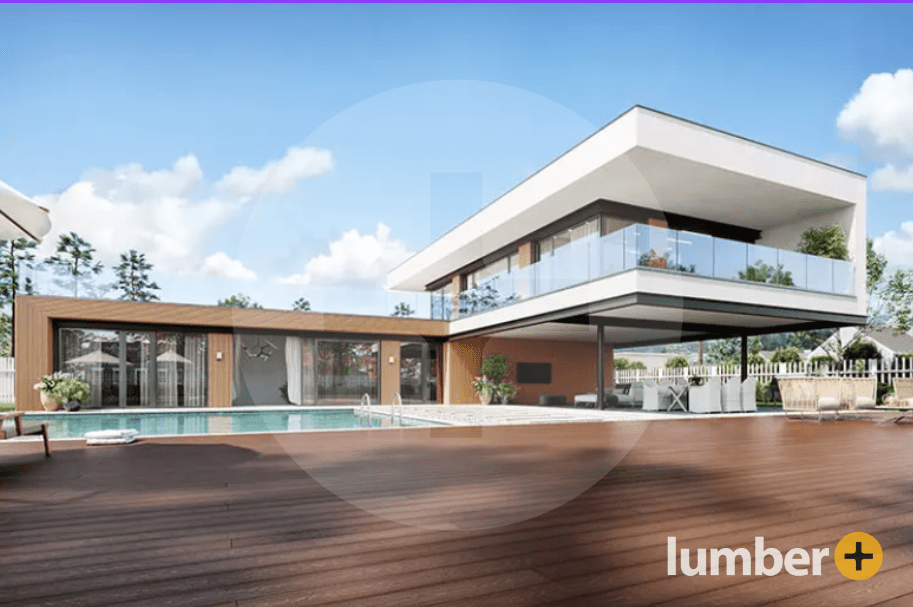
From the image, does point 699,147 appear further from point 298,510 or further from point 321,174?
point 298,510

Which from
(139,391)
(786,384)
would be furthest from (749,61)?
(139,391)

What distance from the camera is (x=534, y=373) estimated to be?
18.3 metres

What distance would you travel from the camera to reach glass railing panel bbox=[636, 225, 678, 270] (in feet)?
35.2

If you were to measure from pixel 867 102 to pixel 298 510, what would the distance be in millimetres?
56259

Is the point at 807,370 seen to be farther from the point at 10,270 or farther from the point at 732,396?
the point at 10,270

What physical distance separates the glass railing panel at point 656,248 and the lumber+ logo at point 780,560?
8567 mm

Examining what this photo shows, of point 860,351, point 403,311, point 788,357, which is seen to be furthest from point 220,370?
point 860,351

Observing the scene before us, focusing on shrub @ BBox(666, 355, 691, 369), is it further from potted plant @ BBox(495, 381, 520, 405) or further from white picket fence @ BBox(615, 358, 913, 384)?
potted plant @ BBox(495, 381, 520, 405)

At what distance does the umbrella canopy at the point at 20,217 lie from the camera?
4436 mm

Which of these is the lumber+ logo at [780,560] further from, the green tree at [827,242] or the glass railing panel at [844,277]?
the green tree at [827,242]

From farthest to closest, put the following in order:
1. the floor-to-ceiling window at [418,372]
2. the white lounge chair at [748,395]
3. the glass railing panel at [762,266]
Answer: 1. the floor-to-ceiling window at [418,372]
2. the white lounge chair at [748,395]
3. the glass railing panel at [762,266]

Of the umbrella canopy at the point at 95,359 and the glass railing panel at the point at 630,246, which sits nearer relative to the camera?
the glass railing panel at the point at 630,246

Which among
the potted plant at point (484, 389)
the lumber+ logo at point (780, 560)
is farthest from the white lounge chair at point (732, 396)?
the lumber+ logo at point (780, 560)

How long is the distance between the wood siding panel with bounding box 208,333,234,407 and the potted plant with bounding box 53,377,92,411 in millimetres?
2874
